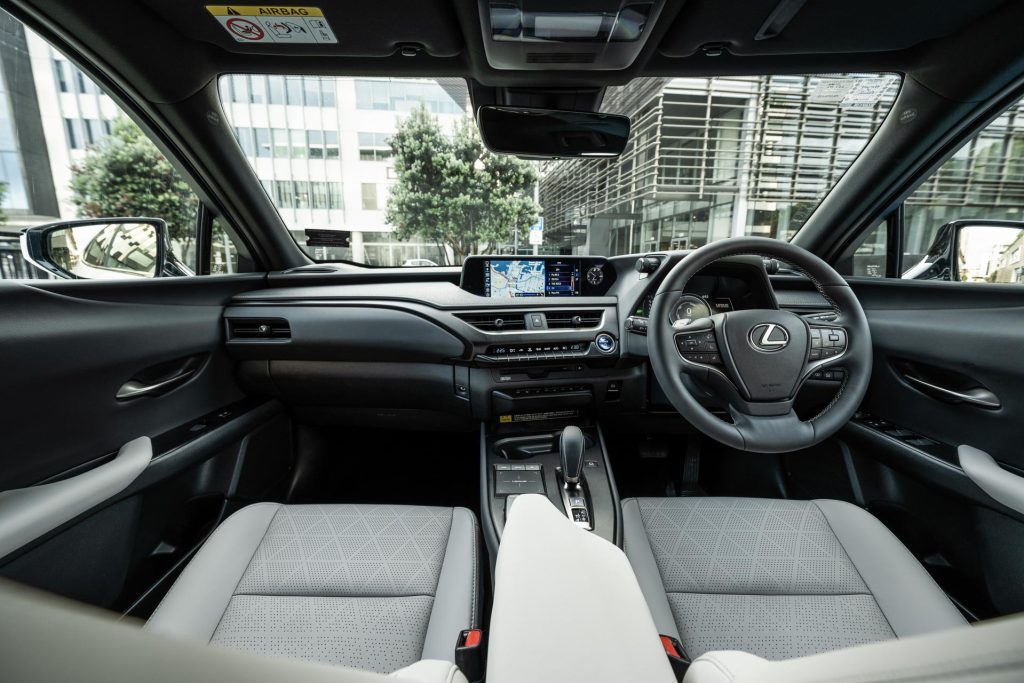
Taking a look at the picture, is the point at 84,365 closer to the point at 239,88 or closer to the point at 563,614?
the point at 239,88

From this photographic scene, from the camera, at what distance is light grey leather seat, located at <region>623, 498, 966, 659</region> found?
1121 mm

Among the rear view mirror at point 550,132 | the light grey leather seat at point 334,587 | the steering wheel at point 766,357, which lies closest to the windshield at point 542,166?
the rear view mirror at point 550,132

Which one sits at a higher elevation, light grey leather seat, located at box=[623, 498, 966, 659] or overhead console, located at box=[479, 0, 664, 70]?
overhead console, located at box=[479, 0, 664, 70]

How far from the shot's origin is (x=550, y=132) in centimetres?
192

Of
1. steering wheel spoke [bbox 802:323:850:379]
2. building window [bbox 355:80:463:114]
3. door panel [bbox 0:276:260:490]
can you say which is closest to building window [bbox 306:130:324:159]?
building window [bbox 355:80:463:114]

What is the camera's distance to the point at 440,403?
218 centimetres

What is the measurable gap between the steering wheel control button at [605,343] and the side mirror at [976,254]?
4.36ft

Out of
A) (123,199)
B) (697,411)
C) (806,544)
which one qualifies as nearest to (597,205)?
(697,411)

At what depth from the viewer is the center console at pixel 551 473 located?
1.65m

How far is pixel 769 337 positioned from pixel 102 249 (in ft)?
7.92

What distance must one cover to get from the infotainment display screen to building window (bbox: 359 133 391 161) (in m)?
0.67

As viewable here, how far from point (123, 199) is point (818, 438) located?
2653 millimetres

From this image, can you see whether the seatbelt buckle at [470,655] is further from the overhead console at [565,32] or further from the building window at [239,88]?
the building window at [239,88]

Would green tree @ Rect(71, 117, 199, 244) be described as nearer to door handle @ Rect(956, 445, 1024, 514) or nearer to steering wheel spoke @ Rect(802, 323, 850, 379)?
steering wheel spoke @ Rect(802, 323, 850, 379)
